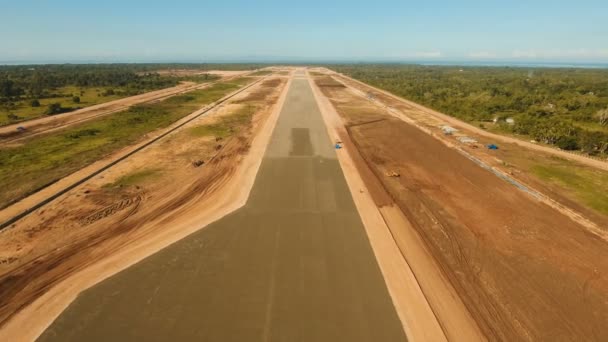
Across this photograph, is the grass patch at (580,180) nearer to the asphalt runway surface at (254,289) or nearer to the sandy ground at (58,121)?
the asphalt runway surface at (254,289)

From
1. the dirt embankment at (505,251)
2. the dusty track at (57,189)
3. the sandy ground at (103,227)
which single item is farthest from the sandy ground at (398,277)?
the dusty track at (57,189)

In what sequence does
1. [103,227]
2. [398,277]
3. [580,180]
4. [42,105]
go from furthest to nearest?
[42,105] → [580,180] → [103,227] → [398,277]

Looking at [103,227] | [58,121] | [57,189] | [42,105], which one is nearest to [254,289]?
[103,227]

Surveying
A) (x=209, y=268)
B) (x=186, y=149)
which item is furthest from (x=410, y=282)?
(x=186, y=149)

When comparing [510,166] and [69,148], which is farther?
[69,148]

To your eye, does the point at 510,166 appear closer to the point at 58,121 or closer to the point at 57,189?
the point at 57,189

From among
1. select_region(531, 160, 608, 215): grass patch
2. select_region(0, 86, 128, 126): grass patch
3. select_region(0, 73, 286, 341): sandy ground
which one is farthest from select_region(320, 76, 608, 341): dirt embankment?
select_region(0, 86, 128, 126): grass patch
